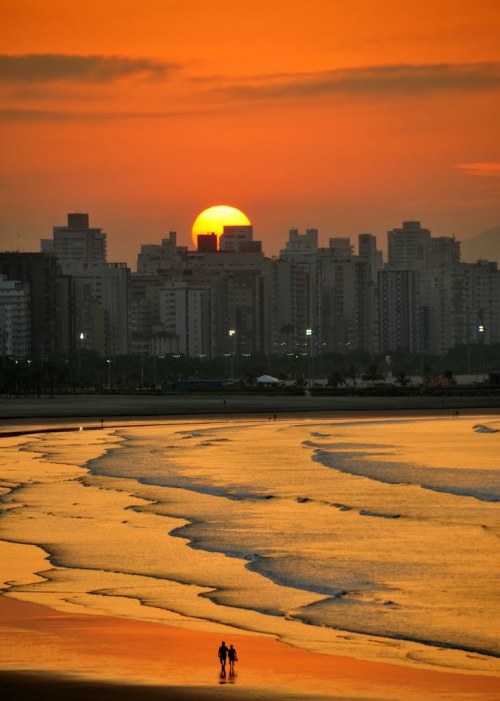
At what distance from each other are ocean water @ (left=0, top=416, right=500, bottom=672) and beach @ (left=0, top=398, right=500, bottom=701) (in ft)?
0.23

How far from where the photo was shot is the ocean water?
2303 centimetres

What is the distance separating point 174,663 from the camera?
66.4 feet

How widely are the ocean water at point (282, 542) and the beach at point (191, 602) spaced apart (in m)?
0.07

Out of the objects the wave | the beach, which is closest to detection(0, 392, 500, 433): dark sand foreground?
the wave

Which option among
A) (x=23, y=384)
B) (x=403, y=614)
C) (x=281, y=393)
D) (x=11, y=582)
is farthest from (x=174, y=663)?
(x=23, y=384)

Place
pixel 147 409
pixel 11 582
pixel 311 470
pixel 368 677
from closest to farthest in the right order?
pixel 368 677
pixel 11 582
pixel 311 470
pixel 147 409

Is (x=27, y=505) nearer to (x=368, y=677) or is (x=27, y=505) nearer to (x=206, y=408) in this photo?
(x=368, y=677)

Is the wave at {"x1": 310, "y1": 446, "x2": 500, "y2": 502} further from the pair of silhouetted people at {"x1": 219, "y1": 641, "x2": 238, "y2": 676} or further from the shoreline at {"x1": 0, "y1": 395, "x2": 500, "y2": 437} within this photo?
the shoreline at {"x1": 0, "y1": 395, "x2": 500, "y2": 437}

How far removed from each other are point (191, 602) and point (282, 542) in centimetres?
718

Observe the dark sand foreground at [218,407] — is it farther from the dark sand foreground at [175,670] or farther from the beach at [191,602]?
the dark sand foreground at [175,670]

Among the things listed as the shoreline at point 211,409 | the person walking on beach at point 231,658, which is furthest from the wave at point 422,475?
the shoreline at point 211,409

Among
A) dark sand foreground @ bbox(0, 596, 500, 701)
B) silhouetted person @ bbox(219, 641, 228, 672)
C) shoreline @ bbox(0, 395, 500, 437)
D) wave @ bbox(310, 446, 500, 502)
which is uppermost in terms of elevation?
shoreline @ bbox(0, 395, 500, 437)

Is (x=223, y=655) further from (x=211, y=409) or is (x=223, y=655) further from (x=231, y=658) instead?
(x=211, y=409)

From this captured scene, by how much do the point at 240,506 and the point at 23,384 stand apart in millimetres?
117067
